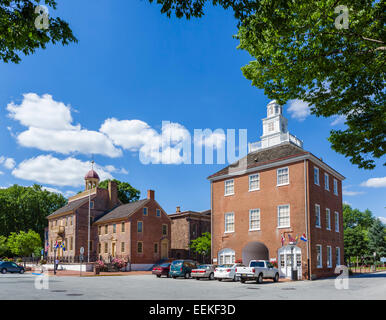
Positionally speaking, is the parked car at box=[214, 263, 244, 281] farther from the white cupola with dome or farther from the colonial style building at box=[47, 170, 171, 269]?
the white cupola with dome

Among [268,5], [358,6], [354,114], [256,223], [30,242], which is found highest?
[358,6]

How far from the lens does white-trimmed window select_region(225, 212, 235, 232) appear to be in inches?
1518

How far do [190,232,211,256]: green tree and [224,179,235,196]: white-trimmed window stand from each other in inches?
630

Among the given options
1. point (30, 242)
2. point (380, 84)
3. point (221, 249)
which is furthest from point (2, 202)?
point (380, 84)

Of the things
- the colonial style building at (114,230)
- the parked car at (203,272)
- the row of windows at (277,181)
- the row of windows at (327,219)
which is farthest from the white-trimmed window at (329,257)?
the colonial style building at (114,230)

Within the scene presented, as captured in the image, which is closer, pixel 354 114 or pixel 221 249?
pixel 354 114

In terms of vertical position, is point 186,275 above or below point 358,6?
below

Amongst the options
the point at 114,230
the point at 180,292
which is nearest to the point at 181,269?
the point at 180,292

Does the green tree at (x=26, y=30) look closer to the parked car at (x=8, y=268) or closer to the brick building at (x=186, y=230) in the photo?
the parked car at (x=8, y=268)

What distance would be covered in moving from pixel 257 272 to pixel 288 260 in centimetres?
752
